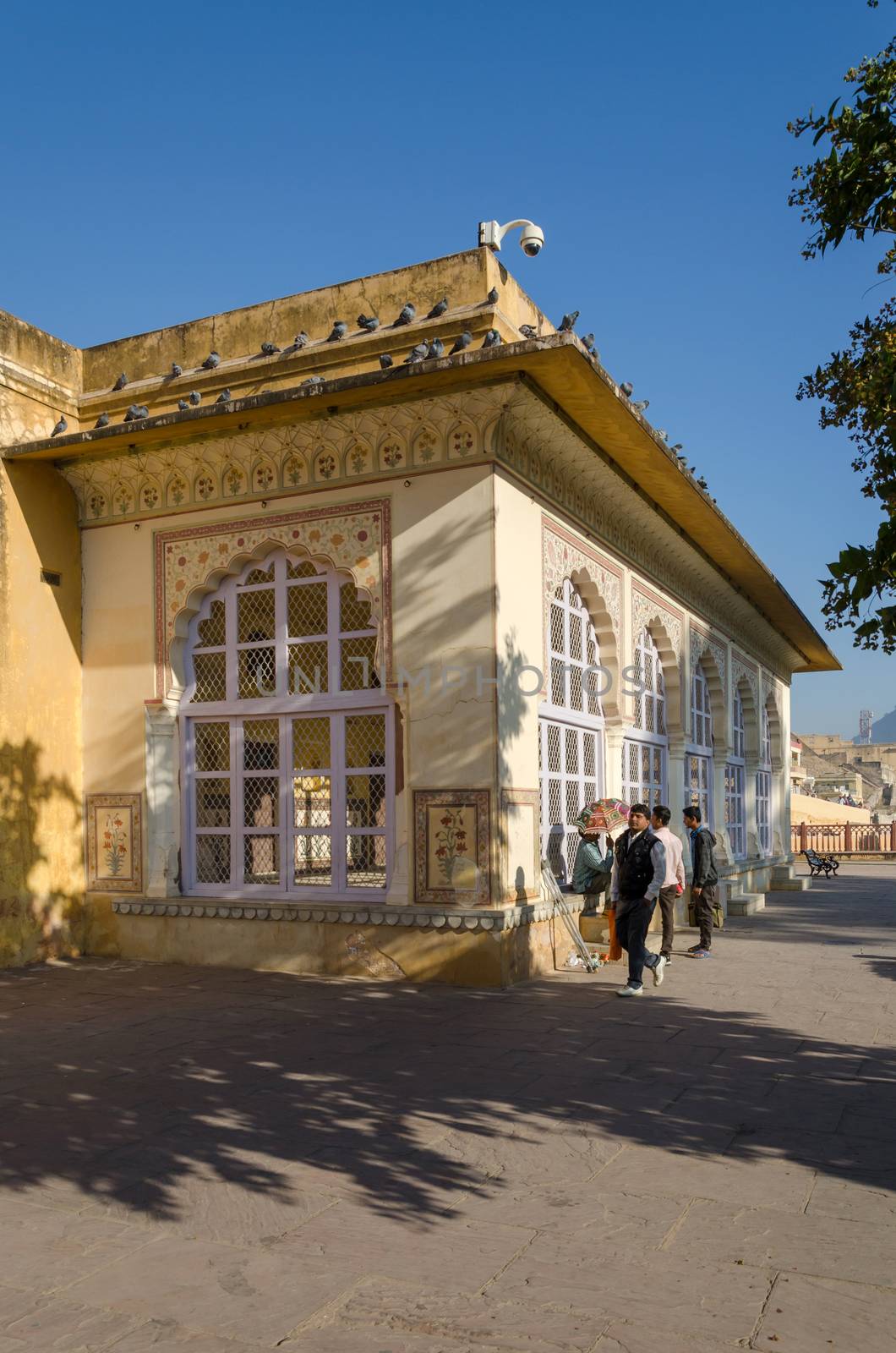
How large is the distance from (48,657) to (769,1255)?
25.7 ft

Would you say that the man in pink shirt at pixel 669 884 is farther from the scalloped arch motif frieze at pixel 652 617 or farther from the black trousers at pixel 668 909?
the scalloped arch motif frieze at pixel 652 617

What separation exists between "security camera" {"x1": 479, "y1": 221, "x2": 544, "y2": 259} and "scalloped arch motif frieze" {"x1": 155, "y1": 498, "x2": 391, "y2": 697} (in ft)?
7.34

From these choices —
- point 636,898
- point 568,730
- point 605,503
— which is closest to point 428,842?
point 636,898

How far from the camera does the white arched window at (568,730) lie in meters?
9.58

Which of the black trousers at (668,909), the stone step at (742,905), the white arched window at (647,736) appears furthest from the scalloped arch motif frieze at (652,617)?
the stone step at (742,905)

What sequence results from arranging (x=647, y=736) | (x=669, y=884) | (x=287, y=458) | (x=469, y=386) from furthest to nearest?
1. (x=647, y=736)
2. (x=669, y=884)
3. (x=287, y=458)
4. (x=469, y=386)

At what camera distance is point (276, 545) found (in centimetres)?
923

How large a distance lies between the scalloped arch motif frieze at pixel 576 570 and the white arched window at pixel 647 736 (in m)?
1.01

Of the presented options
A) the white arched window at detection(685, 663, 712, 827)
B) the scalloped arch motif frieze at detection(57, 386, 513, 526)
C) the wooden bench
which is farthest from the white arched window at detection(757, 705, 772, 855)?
the scalloped arch motif frieze at detection(57, 386, 513, 526)

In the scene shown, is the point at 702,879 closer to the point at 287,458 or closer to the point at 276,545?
the point at 276,545

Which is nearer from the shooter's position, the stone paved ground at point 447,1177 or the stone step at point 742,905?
the stone paved ground at point 447,1177

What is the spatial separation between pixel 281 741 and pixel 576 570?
3051 mm

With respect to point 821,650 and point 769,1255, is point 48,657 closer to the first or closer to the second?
point 769,1255

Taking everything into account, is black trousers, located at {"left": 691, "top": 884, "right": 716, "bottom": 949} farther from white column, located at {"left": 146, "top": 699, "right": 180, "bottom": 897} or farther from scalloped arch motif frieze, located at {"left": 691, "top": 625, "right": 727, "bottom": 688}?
scalloped arch motif frieze, located at {"left": 691, "top": 625, "right": 727, "bottom": 688}
